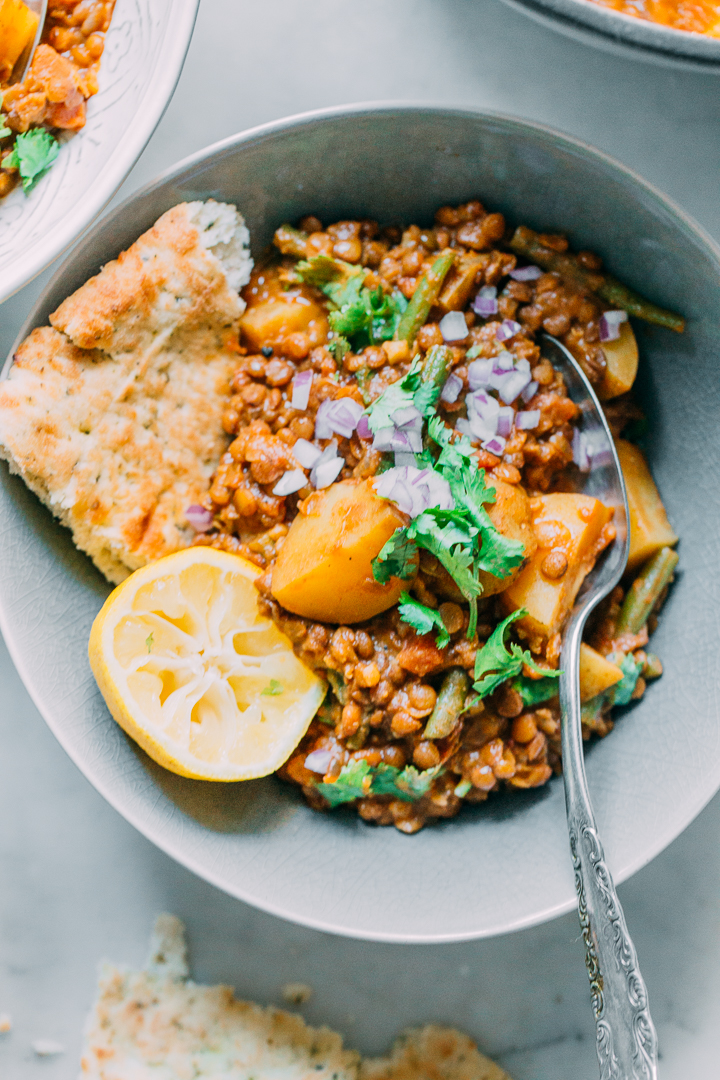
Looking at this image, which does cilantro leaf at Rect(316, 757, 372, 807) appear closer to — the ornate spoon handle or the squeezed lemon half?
the squeezed lemon half

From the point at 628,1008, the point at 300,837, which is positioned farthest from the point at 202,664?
the point at 628,1008

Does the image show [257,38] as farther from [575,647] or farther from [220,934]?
[220,934]

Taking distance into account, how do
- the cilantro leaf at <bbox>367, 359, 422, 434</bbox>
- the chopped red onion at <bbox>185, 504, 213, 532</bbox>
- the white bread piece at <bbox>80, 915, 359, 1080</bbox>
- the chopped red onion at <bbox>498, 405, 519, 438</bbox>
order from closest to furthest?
1. the cilantro leaf at <bbox>367, 359, 422, 434</bbox>
2. the chopped red onion at <bbox>498, 405, 519, 438</bbox>
3. the chopped red onion at <bbox>185, 504, 213, 532</bbox>
4. the white bread piece at <bbox>80, 915, 359, 1080</bbox>

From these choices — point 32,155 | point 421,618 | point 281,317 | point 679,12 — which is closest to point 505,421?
point 421,618

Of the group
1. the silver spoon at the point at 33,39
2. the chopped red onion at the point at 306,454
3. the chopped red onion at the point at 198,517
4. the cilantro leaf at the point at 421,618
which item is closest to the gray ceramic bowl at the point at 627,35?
the chopped red onion at the point at 306,454

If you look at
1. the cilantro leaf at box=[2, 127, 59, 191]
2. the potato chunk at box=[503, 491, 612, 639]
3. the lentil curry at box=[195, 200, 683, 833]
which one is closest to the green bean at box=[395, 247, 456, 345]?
the lentil curry at box=[195, 200, 683, 833]
